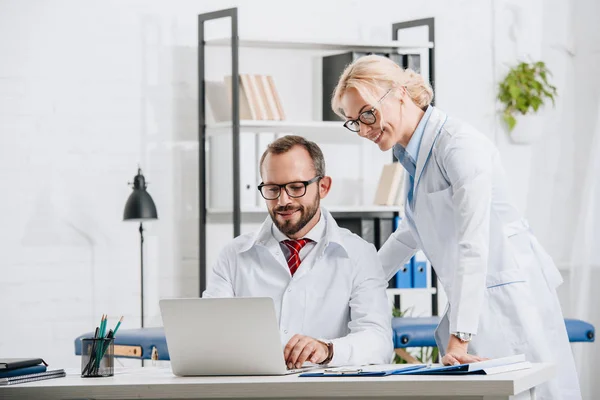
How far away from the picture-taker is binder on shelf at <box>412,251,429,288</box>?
14.1ft

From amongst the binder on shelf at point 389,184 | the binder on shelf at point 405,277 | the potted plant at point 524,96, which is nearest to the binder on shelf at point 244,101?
the binder on shelf at point 389,184

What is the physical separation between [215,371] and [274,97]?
7.87 feet

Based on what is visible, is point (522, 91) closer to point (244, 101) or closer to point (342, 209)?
point (342, 209)

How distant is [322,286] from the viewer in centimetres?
233

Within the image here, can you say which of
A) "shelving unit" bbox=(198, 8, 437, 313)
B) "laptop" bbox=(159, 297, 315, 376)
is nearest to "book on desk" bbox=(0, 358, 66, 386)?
"laptop" bbox=(159, 297, 315, 376)

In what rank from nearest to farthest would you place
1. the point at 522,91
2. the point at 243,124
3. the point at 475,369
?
1. the point at 475,369
2. the point at 243,124
3. the point at 522,91

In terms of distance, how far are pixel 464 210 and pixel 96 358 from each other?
86 cm

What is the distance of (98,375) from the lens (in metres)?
1.95

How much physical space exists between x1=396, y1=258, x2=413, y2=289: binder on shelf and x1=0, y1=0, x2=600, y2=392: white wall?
0.86 m

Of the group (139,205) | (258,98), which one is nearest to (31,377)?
(139,205)

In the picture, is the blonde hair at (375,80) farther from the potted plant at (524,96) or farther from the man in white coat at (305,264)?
the potted plant at (524,96)

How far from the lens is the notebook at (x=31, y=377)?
1.82 meters

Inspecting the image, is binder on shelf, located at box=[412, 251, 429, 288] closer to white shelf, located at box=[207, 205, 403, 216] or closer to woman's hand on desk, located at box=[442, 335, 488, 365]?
white shelf, located at box=[207, 205, 403, 216]

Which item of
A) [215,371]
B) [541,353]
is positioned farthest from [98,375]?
[541,353]
